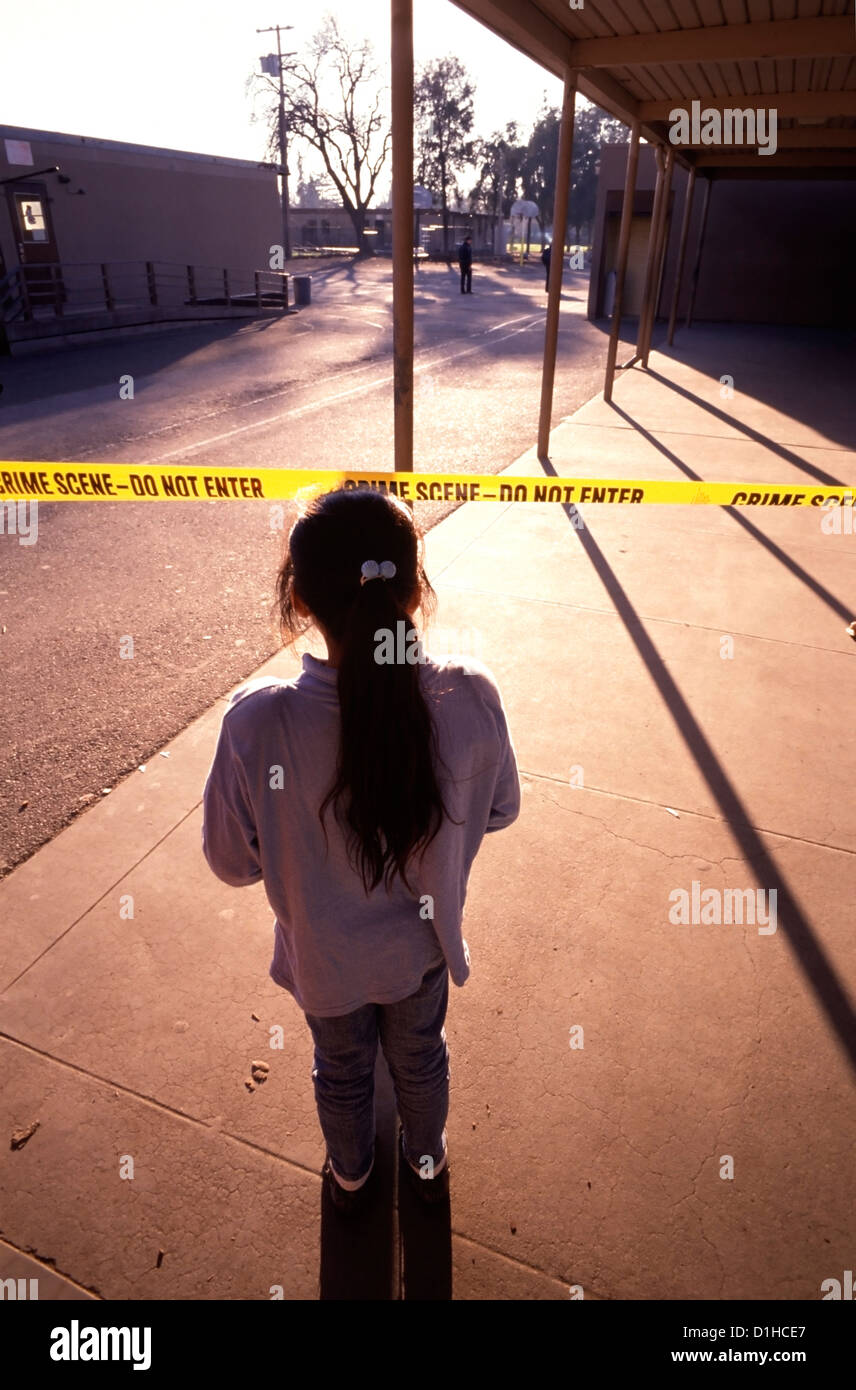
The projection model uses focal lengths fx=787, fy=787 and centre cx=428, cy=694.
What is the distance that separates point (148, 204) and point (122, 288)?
2.73 metres

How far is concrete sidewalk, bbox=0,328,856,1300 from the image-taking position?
1.99 m

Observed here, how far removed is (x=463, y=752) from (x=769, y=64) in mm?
9625

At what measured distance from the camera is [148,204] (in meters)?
23.1

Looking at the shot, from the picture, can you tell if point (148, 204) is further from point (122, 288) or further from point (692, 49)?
point (692, 49)

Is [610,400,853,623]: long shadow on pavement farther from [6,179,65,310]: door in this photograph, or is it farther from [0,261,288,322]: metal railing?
[6,179,65,310]: door

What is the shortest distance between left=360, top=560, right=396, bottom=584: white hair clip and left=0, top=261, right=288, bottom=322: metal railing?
1899 cm

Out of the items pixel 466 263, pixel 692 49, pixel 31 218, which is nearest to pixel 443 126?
pixel 466 263

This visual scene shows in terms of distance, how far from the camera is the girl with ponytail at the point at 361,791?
52.8 inches

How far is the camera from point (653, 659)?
15.0 ft

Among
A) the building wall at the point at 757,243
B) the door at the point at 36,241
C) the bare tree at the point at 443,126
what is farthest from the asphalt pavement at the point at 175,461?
the bare tree at the point at 443,126

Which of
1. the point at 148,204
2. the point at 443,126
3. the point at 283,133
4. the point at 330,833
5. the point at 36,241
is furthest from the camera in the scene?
the point at 443,126

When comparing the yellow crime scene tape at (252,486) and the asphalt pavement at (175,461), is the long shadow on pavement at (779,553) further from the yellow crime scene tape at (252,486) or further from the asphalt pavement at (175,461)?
the asphalt pavement at (175,461)

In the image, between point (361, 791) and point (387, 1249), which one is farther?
point (387, 1249)

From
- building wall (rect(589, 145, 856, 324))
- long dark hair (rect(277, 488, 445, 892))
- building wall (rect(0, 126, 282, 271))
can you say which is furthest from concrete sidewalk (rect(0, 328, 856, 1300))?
building wall (rect(0, 126, 282, 271))
